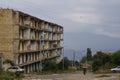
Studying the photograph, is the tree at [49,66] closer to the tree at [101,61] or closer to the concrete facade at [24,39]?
the concrete facade at [24,39]

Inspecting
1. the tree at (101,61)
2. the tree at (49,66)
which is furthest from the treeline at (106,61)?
the tree at (49,66)

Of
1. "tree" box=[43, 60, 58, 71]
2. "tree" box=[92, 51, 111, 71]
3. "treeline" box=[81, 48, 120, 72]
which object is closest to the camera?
"treeline" box=[81, 48, 120, 72]

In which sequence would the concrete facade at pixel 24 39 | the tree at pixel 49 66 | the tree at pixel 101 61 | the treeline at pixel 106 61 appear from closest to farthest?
the concrete facade at pixel 24 39 < the treeline at pixel 106 61 < the tree at pixel 101 61 < the tree at pixel 49 66

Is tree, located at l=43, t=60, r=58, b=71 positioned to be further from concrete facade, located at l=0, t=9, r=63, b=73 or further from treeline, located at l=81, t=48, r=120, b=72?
treeline, located at l=81, t=48, r=120, b=72

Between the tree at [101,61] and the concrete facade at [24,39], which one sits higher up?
the concrete facade at [24,39]

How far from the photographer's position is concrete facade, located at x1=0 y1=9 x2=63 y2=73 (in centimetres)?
7306

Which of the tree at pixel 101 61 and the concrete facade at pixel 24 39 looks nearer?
the concrete facade at pixel 24 39

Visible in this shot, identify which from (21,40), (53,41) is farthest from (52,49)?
(21,40)

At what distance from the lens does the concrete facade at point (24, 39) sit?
73.1 metres

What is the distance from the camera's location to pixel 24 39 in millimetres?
80938

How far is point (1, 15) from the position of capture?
73.6 metres

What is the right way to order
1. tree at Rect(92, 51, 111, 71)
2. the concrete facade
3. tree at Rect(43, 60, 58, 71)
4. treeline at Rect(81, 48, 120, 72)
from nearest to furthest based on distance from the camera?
the concrete facade → treeline at Rect(81, 48, 120, 72) → tree at Rect(92, 51, 111, 71) → tree at Rect(43, 60, 58, 71)

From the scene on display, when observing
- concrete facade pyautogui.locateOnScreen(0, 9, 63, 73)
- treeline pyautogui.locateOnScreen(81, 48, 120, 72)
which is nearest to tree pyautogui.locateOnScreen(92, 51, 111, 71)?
treeline pyautogui.locateOnScreen(81, 48, 120, 72)

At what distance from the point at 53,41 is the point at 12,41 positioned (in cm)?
5128
